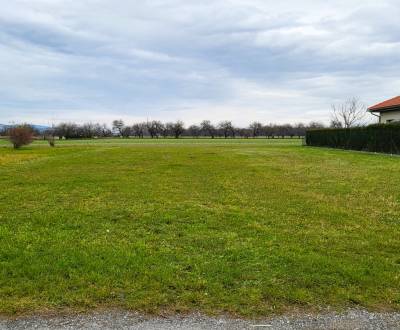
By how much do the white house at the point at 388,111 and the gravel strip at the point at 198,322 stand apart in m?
28.6

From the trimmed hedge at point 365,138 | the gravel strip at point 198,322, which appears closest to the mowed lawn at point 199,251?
the gravel strip at point 198,322

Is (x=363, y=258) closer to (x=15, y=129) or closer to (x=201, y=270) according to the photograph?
(x=201, y=270)

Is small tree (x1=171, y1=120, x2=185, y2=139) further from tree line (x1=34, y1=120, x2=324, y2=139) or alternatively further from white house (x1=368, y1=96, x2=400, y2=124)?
white house (x1=368, y1=96, x2=400, y2=124)

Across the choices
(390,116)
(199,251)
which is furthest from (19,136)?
(199,251)

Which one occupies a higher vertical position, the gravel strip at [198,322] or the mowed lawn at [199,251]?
the mowed lawn at [199,251]

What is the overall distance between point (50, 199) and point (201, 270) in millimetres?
5577

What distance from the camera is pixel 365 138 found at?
28703 millimetres

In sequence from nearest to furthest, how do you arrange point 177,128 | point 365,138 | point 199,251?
1. point 199,251
2. point 365,138
3. point 177,128

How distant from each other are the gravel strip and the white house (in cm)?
2861

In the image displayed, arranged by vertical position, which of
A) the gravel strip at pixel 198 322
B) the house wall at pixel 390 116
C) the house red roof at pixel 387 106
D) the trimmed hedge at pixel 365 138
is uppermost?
the house red roof at pixel 387 106

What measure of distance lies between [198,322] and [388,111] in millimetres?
31629

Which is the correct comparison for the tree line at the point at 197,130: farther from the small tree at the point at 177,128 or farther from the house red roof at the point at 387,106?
the house red roof at the point at 387,106

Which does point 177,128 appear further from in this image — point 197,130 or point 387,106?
point 387,106

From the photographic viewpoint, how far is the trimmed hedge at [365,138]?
24691 mm
